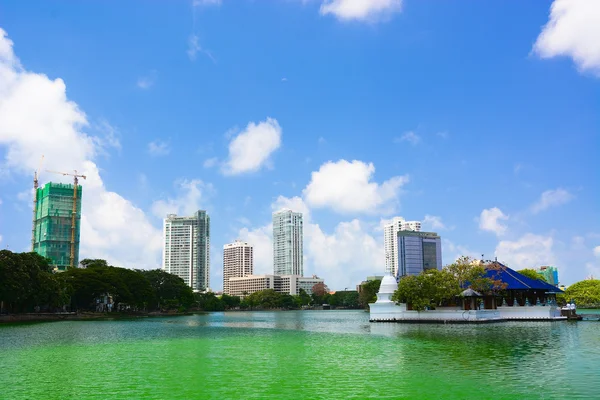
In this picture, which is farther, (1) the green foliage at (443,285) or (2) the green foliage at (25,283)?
(2) the green foliage at (25,283)

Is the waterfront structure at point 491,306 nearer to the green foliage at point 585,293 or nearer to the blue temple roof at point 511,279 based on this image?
the blue temple roof at point 511,279

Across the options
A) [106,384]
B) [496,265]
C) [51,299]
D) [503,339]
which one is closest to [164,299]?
[51,299]

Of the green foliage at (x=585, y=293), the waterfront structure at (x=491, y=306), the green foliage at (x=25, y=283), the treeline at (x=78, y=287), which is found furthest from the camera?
the green foliage at (x=585, y=293)

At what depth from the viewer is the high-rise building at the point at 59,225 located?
598 feet

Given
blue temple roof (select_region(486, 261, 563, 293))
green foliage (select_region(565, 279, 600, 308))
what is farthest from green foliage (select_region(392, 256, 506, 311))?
green foliage (select_region(565, 279, 600, 308))

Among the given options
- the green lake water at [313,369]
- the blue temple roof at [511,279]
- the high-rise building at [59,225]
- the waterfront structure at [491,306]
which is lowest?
the green lake water at [313,369]

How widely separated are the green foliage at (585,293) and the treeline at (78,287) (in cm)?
8737

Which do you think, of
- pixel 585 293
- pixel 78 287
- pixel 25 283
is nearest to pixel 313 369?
pixel 25 283

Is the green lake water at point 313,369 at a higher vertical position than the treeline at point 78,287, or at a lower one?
lower

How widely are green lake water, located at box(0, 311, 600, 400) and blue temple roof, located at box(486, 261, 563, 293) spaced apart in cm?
2723

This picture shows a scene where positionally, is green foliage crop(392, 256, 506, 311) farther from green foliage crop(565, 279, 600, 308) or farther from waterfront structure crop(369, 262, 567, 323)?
green foliage crop(565, 279, 600, 308)

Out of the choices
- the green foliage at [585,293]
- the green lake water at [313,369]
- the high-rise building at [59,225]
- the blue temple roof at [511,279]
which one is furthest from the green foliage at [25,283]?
the high-rise building at [59,225]

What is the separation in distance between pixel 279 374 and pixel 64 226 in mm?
178642

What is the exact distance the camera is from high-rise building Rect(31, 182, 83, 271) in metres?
182
